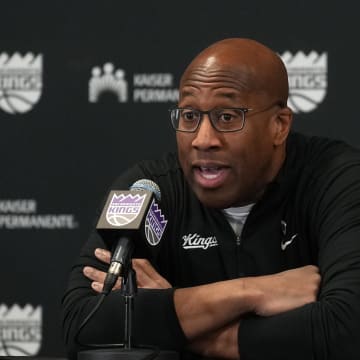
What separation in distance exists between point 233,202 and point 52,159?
119 cm

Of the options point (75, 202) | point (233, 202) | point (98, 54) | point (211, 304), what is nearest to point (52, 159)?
point (75, 202)

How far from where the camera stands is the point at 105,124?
3158 millimetres

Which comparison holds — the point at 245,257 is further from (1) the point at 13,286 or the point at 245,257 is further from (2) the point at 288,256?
(1) the point at 13,286

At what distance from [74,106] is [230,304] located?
1470 mm

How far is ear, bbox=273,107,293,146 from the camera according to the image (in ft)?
7.19

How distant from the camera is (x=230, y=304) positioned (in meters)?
1.89

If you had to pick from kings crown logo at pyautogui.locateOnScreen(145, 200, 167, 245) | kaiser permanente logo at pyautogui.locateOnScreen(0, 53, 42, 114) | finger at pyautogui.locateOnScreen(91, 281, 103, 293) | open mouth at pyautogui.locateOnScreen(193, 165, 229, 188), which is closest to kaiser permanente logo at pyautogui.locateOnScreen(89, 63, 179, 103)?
kaiser permanente logo at pyautogui.locateOnScreen(0, 53, 42, 114)

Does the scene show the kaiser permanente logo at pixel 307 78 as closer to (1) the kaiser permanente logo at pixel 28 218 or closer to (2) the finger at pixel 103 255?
(1) the kaiser permanente logo at pixel 28 218

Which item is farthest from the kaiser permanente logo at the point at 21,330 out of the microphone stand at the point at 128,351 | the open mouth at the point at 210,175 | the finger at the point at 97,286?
the microphone stand at the point at 128,351

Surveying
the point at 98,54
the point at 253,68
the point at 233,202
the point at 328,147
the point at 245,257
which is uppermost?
the point at 98,54

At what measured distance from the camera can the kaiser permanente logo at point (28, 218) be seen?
3.15m

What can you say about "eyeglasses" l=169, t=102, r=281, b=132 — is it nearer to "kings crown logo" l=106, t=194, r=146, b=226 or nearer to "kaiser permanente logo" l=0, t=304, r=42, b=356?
"kings crown logo" l=106, t=194, r=146, b=226

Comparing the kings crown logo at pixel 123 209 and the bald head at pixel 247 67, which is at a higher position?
the bald head at pixel 247 67

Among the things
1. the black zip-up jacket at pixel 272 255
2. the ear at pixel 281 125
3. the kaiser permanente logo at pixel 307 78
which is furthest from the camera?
the kaiser permanente logo at pixel 307 78
